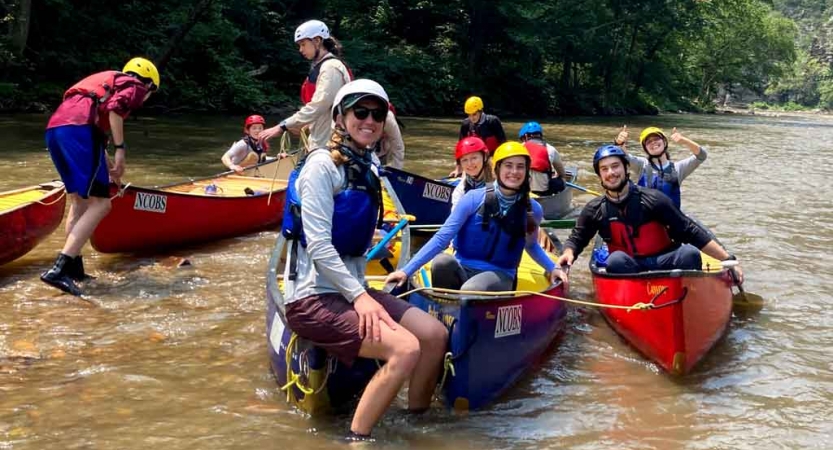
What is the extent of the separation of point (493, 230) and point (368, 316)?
1.48 meters

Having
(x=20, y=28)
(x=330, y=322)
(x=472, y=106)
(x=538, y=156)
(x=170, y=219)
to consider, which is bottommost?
(x=170, y=219)

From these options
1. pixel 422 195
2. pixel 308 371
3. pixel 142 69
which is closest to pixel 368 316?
pixel 308 371

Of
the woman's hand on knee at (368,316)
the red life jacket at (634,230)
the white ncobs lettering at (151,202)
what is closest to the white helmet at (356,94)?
the woman's hand on knee at (368,316)

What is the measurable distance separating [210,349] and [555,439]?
2.22 meters

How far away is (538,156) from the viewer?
8492mm

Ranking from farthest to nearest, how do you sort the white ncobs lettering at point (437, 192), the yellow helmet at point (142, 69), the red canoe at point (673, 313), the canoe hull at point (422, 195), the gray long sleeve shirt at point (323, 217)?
the white ncobs lettering at point (437, 192) → the canoe hull at point (422, 195) → the yellow helmet at point (142, 69) → the red canoe at point (673, 313) → the gray long sleeve shirt at point (323, 217)

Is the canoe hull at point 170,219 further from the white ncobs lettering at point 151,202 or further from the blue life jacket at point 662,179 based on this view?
the blue life jacket at point 662,179

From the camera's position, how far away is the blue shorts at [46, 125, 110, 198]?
213 inches

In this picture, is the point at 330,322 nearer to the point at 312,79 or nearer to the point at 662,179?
the point at 312,79

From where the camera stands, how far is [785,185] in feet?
44.3

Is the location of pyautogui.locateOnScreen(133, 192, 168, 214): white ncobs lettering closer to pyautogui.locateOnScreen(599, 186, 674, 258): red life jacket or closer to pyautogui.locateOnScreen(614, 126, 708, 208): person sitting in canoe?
pyautogui.locateOnScreen(599, 186, 674, 258): red life jacket

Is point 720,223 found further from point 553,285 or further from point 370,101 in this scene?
point 370,101

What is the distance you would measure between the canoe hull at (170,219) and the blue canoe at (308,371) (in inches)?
113

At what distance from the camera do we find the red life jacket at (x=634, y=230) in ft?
16.5
